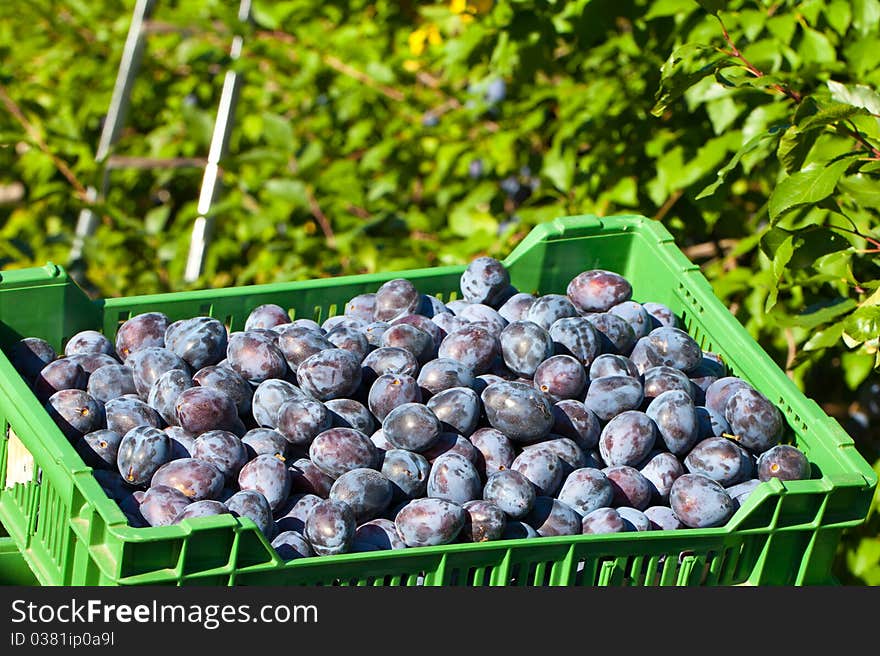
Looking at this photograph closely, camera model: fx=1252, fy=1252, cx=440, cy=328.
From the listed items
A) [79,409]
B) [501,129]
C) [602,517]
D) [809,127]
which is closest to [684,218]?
[501,129]

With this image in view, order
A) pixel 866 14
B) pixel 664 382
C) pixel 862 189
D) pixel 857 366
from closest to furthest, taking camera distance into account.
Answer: pixel 664 382 → pixel 862 189 → pixel 866 14 → pixel 857 366

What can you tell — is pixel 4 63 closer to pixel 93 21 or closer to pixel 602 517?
pixel 93 21

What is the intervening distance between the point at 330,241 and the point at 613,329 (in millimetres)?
1296

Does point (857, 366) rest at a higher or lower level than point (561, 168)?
lower

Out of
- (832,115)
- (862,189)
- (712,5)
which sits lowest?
(862,189)

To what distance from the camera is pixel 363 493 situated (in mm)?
1538

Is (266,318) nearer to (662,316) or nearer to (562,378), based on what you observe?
(562,378)

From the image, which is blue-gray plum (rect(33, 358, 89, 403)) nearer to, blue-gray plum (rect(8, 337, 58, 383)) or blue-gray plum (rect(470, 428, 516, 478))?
blue-gray plum (rect(8, 337, 58, 383))

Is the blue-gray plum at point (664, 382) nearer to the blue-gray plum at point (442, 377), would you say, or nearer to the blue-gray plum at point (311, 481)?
the blue-gray plum at point (442, 377)

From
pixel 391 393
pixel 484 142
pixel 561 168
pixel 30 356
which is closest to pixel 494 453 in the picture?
pixel 391 393

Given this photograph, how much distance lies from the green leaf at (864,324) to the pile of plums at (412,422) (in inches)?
6.3

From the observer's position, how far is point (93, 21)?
415 centimetres

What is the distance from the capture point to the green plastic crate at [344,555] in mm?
1363

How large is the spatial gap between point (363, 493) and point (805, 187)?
74cm
